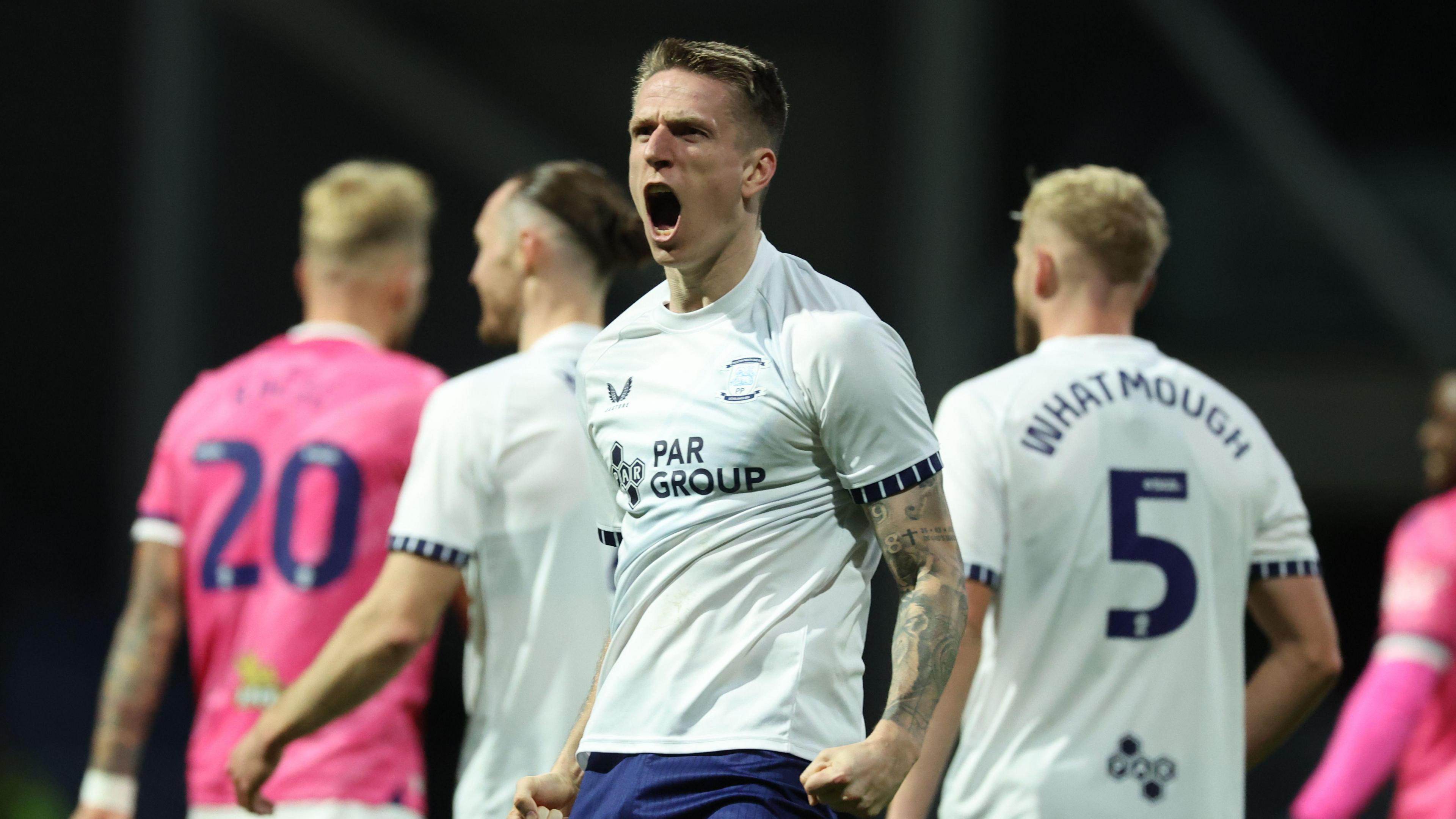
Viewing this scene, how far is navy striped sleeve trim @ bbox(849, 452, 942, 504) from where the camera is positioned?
2.82 m

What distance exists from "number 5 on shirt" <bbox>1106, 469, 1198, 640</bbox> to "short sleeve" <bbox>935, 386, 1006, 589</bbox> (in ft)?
0.84

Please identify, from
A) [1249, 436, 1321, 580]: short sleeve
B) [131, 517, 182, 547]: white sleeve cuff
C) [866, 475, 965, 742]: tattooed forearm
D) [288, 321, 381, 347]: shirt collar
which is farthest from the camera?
[288, 321, 381, 347]: shirt collar

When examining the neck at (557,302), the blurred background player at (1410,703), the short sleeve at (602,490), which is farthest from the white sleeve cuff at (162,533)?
the blurred background player at (1410,703)

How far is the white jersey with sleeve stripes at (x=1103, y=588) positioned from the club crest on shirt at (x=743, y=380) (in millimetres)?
1088

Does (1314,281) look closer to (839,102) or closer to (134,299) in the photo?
(839,102)

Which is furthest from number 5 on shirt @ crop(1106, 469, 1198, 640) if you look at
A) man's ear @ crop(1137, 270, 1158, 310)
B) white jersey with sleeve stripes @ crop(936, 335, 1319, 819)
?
man's ear @ crop(1137, 270, 1158, 310)

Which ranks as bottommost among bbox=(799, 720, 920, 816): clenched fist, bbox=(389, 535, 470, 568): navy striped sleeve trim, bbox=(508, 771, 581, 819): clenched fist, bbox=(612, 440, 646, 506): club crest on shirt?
bbox=(508, 771, 581, 819): clenched fist

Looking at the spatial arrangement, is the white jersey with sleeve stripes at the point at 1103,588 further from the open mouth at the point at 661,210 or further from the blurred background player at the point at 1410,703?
the blurred background player at the point at 1410,703

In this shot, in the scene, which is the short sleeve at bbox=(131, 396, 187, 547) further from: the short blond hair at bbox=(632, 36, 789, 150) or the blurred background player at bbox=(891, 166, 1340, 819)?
the short blond hair at bbox=(632, 36, 789, 150)

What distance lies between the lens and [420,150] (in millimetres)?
13000

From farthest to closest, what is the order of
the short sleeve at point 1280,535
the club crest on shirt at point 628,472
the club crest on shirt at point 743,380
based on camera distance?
1. the short sleeve at point 1280,535
2. the club crest on shirt at point 628,472
3. the club crest on shirt at point 743,380

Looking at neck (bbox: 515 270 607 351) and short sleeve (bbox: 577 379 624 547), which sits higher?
neck (bbox: 515 270 607 351)

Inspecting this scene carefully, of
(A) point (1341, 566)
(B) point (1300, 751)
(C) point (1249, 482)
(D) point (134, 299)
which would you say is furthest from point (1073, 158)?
(C) point (1249, 482)

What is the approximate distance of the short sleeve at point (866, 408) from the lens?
2.81 meters
